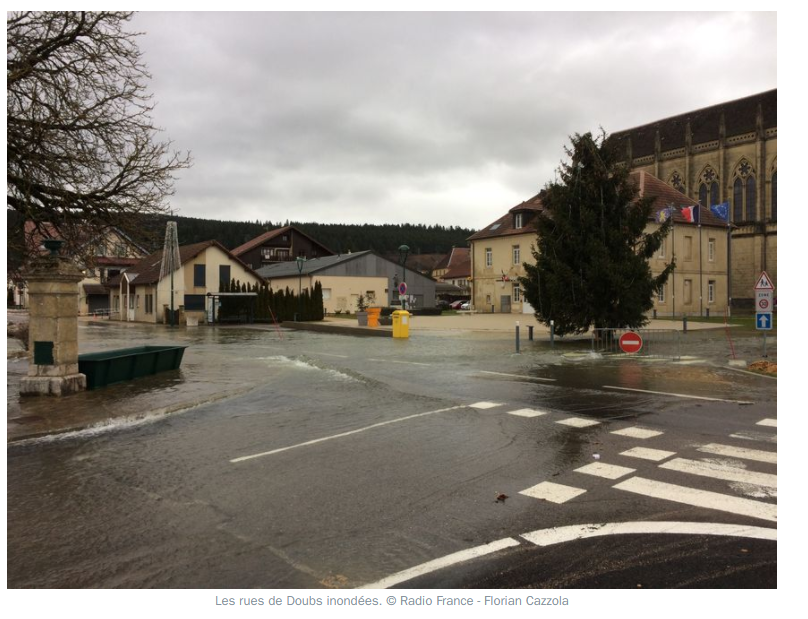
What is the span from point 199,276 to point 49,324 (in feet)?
132

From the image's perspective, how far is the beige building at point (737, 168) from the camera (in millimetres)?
55500

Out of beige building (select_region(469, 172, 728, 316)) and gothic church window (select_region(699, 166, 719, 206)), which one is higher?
gothic church window (select_region(699, 166, 719, 206))

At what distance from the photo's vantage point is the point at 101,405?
368 inches

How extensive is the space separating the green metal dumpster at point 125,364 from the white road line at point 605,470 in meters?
8.92

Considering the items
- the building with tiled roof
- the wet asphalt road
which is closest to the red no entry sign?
the wet asphalt road

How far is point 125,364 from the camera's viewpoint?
11.9 m

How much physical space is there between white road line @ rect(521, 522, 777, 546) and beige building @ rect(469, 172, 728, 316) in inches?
1474

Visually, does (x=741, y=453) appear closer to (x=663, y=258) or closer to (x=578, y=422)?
(x=578, y=422)

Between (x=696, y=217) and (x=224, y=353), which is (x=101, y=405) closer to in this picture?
(x=224, y=353)

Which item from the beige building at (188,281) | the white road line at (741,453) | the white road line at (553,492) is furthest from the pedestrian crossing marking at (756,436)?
the beige building at (188,281)

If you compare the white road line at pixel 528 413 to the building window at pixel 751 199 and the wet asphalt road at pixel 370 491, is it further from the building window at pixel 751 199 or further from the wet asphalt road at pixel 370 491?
the building window at pixel 751 199

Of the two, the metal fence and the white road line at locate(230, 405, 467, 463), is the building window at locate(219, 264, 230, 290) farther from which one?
the white road line at locate(230, 405, 467, 463)

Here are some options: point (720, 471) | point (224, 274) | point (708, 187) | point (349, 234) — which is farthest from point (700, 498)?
point (349, 234)

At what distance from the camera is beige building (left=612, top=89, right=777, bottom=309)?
55.5m
